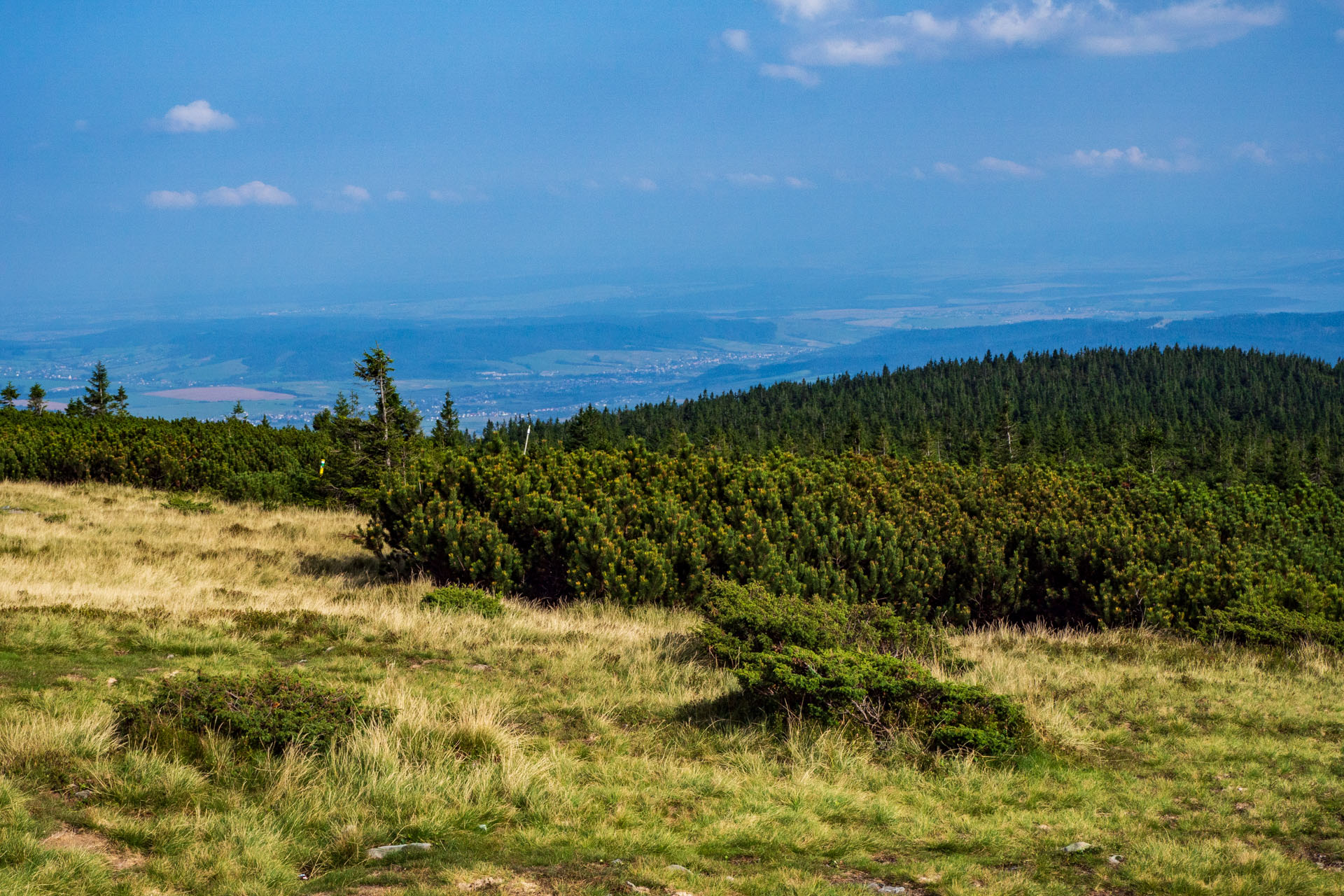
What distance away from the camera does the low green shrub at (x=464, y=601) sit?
39.1 ft

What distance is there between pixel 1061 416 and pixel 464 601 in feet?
336

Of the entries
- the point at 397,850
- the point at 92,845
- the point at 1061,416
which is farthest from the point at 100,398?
the point at 1061,416

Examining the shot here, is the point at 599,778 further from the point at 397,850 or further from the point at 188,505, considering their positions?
the point at 188,505

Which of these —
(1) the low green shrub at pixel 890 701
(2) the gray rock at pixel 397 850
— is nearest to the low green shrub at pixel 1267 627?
(1) the low green shrub at pixel 890 701

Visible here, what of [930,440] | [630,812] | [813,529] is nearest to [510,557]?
[813,529]

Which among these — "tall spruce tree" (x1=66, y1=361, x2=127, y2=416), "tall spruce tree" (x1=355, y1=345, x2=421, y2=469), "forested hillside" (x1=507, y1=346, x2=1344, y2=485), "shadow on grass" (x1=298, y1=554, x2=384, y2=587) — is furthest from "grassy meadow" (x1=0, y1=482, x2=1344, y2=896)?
"forested hillside" (x1=507, y1=346, x2=1344, y2=485)

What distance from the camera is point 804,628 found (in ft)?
31.5

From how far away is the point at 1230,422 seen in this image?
405 ft

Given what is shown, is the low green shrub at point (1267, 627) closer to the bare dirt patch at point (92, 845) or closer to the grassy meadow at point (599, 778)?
the grassy meadow at point (599, 778)

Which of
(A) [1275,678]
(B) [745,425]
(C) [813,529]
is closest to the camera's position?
(A) [1275,678]

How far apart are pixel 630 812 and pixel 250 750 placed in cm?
251

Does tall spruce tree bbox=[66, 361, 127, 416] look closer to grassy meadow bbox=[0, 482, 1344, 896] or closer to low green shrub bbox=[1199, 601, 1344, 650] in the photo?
grassy meadow bbox=[0, 482, 1344, 896]

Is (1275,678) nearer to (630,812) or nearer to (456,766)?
(630,812)

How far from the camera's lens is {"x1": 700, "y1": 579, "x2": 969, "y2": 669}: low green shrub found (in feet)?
31.4
